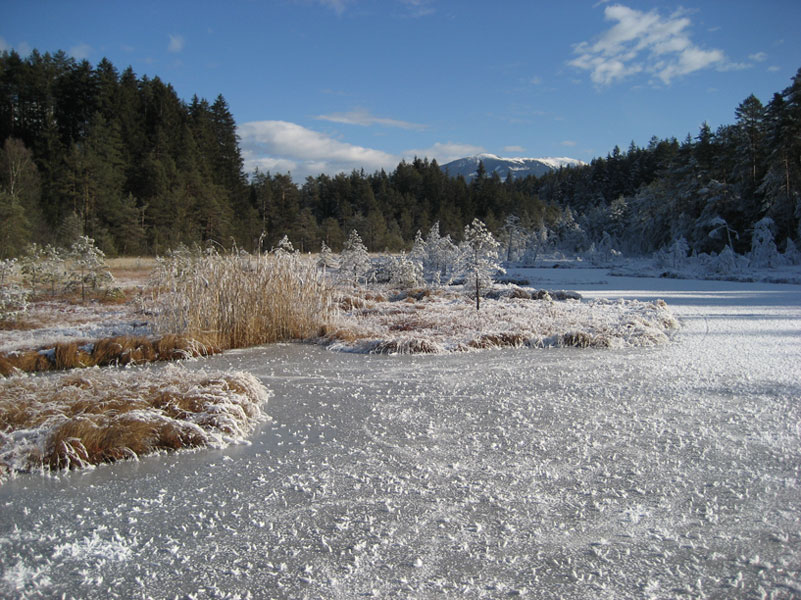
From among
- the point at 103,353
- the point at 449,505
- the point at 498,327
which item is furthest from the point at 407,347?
the point at 449,505

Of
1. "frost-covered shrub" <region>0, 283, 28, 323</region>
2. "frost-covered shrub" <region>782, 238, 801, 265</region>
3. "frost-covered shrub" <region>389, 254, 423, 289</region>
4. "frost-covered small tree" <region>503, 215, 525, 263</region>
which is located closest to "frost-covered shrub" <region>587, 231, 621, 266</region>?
"frost-covered small tree" <region>503, 215, 525, 263</region>

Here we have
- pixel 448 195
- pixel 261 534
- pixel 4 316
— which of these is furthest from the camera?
pixel 448 195

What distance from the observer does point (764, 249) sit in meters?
27.4

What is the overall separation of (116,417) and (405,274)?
1555cm

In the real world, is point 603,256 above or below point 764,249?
below

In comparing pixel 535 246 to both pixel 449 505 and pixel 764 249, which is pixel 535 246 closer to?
pixel 764 249

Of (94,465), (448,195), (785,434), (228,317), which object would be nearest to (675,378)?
(785,434)

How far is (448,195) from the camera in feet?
235

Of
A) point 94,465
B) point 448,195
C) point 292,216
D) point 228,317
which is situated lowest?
point 94,465

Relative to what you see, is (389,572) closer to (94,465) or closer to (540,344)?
(94,465)

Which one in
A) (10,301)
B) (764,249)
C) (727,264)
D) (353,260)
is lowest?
(10,301)

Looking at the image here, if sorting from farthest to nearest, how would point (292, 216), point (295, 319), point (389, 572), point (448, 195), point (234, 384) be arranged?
1. point (448, 195)
2. point (292, 216)
3. point (295, 319)
4. point (234, 384)
5. point (389, 572)

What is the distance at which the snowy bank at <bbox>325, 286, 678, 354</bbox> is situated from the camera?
8.27m

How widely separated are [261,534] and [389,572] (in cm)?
74
